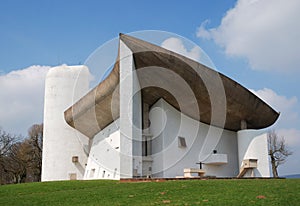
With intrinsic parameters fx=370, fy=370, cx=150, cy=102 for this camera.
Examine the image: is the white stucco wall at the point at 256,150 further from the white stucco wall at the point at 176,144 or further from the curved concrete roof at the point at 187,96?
the white stucco wall at the point at 176,144

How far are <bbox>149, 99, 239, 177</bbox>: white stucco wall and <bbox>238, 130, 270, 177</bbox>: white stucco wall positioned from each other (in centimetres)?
174

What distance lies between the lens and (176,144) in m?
24.4

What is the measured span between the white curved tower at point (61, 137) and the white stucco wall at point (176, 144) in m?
11.9

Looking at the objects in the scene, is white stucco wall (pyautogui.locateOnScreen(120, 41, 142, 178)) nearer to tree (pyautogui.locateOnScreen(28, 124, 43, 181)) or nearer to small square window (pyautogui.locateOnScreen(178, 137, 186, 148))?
small square window (pyautogui.locateOnScreen(178, 137, 186, 148))

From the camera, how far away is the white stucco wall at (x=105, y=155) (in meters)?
25.4

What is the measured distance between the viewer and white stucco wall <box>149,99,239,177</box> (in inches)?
951

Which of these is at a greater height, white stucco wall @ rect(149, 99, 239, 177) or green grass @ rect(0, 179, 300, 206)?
white stucco wall @ rect(149, 99, 239, 177)

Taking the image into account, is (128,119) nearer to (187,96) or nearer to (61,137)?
(187,96)

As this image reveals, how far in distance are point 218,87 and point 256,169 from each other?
617 cm

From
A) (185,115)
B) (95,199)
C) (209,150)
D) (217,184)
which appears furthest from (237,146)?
(95,199)

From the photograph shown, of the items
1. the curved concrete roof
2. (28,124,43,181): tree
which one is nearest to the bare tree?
(28,124,43,181): tree

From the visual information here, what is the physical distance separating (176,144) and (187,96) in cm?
340

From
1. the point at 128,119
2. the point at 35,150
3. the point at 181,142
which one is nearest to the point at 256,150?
the point at 181,142

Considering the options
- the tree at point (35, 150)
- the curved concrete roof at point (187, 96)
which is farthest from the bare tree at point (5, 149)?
the curved concrete roof at point (187, 96)
